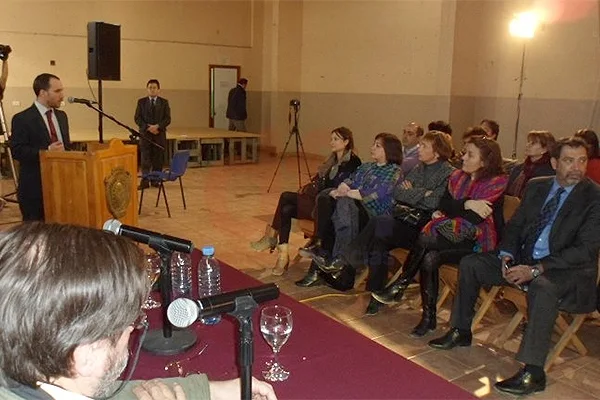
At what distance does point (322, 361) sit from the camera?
1664 mm

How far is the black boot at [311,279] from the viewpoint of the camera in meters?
4.43

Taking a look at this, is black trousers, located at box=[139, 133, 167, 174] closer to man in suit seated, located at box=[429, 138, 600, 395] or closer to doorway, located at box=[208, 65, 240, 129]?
doorway, located at box=[208, 65, 240, 129]

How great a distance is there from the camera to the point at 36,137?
4.20m

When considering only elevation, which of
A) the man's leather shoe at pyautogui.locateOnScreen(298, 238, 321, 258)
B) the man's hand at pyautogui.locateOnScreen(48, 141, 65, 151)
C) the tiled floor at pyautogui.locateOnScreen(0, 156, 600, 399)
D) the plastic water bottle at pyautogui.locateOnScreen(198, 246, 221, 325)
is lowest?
the tiled floor at pyautogui.locateOnScreen(0, 156, 600, 399)

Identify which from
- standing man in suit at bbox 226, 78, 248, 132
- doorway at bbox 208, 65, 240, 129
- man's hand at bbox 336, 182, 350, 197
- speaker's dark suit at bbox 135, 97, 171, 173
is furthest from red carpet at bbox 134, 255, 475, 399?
doorway at bbox 208, 65, 240, 129

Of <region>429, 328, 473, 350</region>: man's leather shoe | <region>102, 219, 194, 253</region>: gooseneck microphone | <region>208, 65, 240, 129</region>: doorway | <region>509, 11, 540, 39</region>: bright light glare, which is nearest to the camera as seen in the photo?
<region>102, 219, 194, 253</region>: gooseneck microphone

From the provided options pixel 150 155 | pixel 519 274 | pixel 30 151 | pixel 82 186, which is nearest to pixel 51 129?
pixel 30 151

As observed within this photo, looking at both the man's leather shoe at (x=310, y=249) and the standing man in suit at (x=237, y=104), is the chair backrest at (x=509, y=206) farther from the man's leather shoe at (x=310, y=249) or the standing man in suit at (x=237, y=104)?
the standing man in suit at (x=237, y=104)

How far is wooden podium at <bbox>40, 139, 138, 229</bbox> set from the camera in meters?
4.18

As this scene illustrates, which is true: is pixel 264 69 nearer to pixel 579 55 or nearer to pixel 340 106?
pixel 340 106

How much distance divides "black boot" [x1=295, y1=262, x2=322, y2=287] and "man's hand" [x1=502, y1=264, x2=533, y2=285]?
1.63 metres

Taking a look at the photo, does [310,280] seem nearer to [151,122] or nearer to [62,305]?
[62,305]

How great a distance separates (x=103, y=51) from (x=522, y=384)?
5960 millimetres

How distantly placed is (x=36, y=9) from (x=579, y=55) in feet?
30.8
